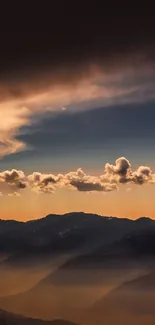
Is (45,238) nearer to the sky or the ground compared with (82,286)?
nearer to the sky

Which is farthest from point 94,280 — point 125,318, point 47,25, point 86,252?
point 47,25

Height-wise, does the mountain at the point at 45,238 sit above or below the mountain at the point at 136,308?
above

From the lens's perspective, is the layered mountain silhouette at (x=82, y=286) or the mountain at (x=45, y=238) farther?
the mountain at (x=45, y=238)

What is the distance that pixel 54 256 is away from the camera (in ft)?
38.5

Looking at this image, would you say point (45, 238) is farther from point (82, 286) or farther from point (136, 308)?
point (136, 308)

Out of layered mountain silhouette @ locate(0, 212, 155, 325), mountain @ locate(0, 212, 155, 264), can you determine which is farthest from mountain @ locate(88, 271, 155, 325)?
mountain @ locate(0, 212, 155, 264)

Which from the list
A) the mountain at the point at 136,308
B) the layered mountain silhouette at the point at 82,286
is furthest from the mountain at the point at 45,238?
the mountain at the point at 136,308

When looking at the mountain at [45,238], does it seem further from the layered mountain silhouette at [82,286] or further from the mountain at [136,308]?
the mountain at [136,308]

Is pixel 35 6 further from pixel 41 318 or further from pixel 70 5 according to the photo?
pixel 41 318

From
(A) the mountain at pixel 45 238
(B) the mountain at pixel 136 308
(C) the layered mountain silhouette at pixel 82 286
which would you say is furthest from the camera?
(A) the mountain at pixel 45 238

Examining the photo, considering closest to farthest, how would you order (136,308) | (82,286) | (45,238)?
(136,308), (82,286), (45,238)

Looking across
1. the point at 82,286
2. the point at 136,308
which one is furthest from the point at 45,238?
the point at 136,308

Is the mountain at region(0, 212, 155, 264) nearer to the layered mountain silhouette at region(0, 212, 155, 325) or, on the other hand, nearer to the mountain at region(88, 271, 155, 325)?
the layered mountain silhouette at region(0, 212, 155, 325)

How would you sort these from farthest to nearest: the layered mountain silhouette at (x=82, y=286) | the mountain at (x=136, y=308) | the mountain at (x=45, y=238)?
the mountain at (x=45, y=238) → the layered mountain silhouette at (x=82, y=286) → the mountain at (x=136, y=308)
